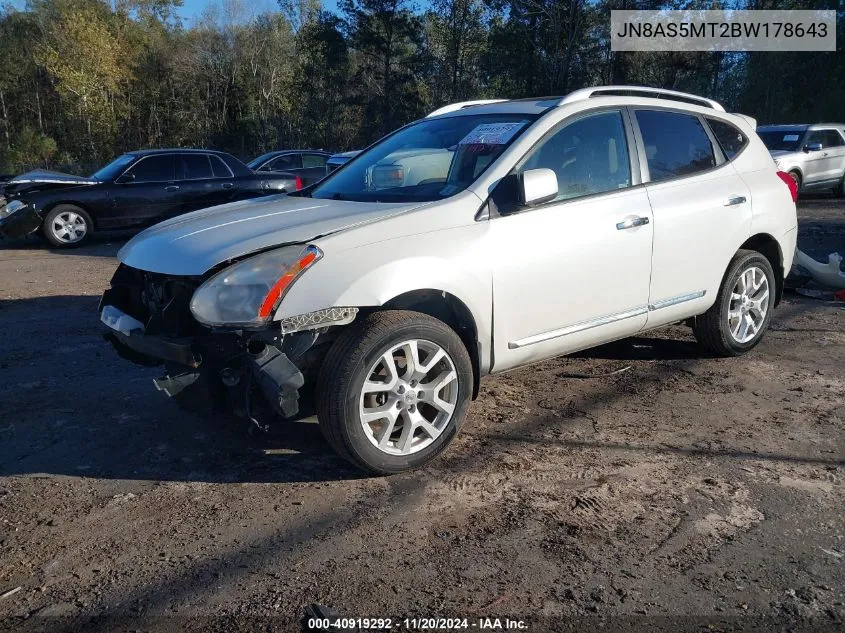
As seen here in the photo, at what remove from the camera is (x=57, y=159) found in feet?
126

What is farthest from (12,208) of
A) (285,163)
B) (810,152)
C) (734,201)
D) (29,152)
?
(29,152)

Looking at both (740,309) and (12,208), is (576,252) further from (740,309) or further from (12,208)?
(12,208)

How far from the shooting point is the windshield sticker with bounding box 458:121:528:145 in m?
4.18

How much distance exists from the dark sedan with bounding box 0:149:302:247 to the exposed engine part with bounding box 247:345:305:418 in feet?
31.3

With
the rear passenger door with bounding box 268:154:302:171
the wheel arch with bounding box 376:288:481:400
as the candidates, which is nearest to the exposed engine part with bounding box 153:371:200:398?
the wheel arch with bounding box 376:288:481:400

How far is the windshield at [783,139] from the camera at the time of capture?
16.0 m

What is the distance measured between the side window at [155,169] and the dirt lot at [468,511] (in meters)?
7.89

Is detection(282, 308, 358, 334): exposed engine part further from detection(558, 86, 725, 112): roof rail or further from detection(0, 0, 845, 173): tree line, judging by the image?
detection(0, 0, 845, 173): tree line

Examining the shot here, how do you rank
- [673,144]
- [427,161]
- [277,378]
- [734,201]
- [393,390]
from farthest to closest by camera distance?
[734,201]
[673,144]
[427,161]
[393,390]
[277,378]

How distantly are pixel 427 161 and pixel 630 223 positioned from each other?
4.12 feet

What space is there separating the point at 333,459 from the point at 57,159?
40138 mm

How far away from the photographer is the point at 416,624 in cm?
247

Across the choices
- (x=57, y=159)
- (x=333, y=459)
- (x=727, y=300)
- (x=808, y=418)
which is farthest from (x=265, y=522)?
(x=57, y=159)

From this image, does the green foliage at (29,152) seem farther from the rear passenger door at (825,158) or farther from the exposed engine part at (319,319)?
the exposed engine part at (319,319)
